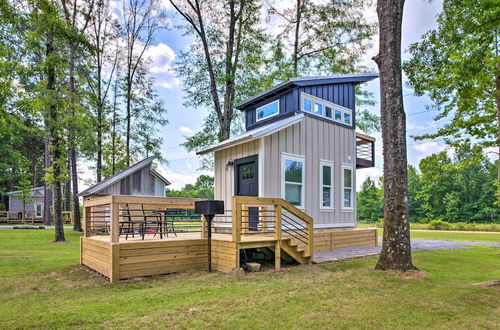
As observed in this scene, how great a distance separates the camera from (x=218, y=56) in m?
15.4

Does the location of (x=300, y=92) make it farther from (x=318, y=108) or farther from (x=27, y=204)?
(x=27, y=204)

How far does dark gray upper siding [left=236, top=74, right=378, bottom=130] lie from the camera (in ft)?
30.0

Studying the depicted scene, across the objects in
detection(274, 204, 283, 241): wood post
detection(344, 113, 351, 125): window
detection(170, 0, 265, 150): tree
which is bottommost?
detection(274, 204, 283, 241): wood post

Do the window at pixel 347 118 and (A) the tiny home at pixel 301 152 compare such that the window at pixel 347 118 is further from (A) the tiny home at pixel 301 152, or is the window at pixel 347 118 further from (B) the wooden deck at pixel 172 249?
(B) the wooden deck at pixel 172 249

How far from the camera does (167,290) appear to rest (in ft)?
15.8

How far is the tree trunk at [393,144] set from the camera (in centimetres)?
598

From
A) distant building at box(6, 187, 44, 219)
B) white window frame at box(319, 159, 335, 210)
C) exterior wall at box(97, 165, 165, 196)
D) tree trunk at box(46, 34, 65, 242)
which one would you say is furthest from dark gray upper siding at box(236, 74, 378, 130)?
distant building at box(6, 187, 44, 219)

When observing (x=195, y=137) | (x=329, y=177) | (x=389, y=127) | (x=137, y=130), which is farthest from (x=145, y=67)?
(x=389, y=127)

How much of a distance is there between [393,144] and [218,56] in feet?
36.8

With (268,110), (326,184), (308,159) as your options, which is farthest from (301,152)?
(268,110)

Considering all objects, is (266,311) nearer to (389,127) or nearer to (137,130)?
(389,127)

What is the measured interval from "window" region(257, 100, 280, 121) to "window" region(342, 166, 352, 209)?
2862 mm

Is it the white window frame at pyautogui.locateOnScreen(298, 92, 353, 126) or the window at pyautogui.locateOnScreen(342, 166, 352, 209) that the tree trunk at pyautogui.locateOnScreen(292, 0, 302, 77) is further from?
the window at pyautogui.locateOnScreen(342, 166, 352, 209)

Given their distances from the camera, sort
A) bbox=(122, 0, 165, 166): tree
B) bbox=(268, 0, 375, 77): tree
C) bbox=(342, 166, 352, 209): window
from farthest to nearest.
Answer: bbox=(122, 0, 165, 166): tree
bbox=(268, 0, 375, 77): tree
bbox=(342, 166, 352, 209): window
